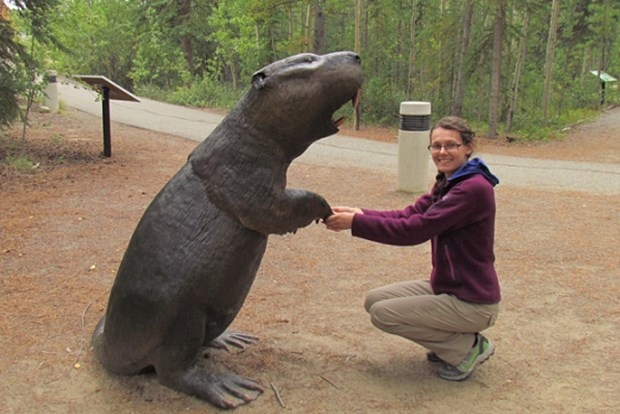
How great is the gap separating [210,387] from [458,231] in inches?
60.5

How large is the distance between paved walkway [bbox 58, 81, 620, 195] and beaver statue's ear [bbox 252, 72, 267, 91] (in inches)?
288

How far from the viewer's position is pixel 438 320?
3201mm

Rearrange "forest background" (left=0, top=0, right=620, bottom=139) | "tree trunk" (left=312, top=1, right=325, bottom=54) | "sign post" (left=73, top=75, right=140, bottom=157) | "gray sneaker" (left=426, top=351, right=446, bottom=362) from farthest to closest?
"tree trunk" (left=312, top=1, right=325, bottom=54) → "forest background" (left=0, top=0, right=620, bottom=139) → "sign post" (left=73, top=75, right=140, bottom=157) → "gray sneaker" (left=426, top=351, right=446, bottom=362)

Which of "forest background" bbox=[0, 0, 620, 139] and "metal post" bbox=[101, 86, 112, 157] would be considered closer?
"metal post" bbox=[101, 86, 112, 157]

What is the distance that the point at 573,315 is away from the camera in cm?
435

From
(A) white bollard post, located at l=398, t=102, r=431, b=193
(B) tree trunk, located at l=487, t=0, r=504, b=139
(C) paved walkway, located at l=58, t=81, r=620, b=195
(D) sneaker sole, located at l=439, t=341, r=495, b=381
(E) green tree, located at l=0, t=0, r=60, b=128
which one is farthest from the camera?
(B) tree trunk, located at l=487, t=0, r=504, b=139

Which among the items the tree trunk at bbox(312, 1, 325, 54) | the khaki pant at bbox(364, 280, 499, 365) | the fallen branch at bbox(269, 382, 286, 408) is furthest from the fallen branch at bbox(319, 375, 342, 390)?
the tree trunk at bbox(312, 1, 325, 54)

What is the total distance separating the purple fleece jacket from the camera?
3.04 m

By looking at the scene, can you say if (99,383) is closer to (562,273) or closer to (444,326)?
(444,326)

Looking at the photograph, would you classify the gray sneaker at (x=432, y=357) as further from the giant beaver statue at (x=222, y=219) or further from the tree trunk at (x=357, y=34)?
the tree trunk at (x=357, y=34)

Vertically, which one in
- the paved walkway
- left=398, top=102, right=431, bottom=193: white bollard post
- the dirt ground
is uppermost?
left=398, top=102, right=431, bottom=193: white bollard post

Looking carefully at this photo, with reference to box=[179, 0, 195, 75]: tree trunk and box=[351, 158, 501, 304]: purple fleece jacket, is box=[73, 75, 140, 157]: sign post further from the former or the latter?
box=[179, 0, 195, 75]: tree trunk

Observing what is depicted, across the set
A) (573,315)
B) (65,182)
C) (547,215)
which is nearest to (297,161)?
(65,182)

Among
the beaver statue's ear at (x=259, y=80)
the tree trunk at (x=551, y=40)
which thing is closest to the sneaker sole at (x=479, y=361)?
the beaver statue's ear at (x=259, y=80)
